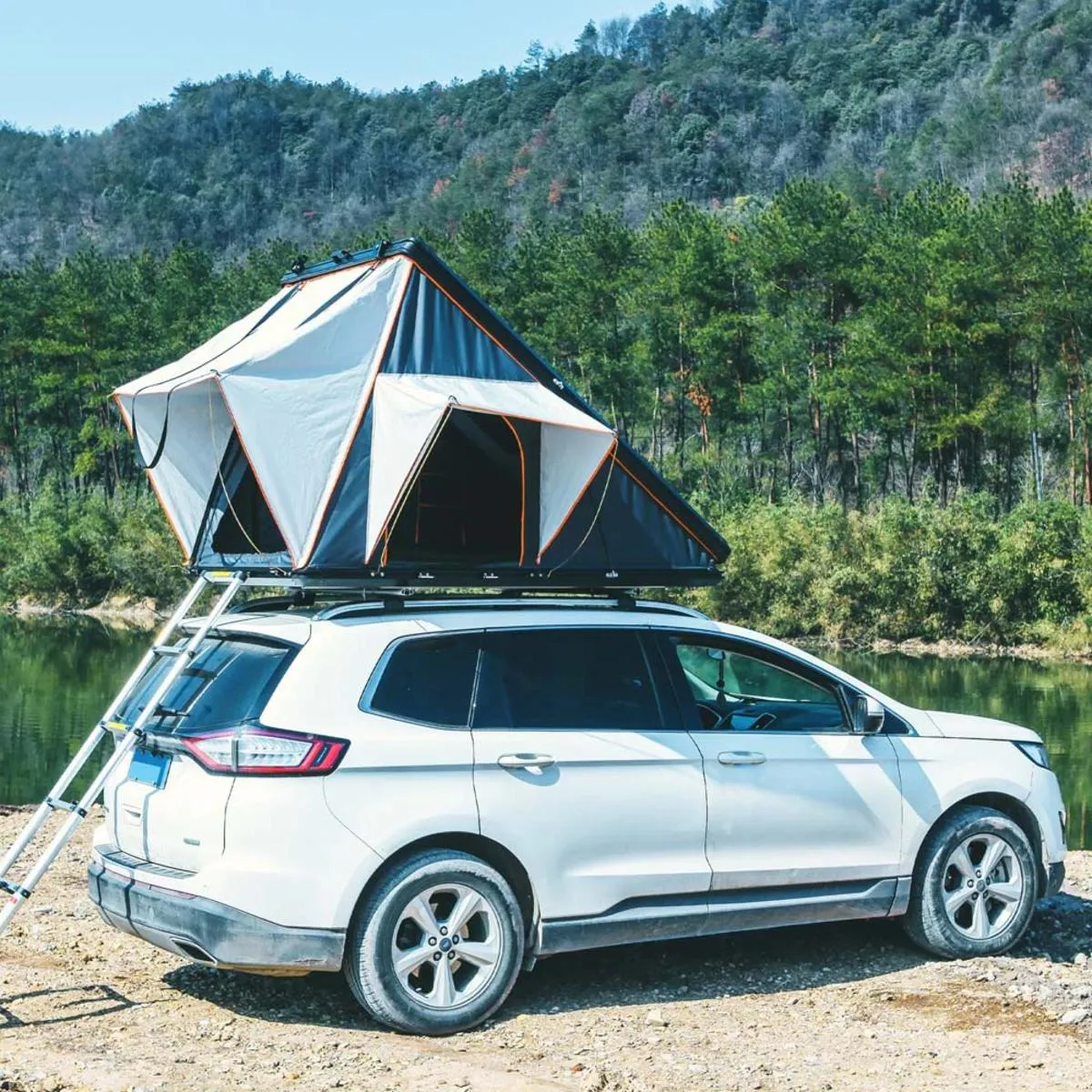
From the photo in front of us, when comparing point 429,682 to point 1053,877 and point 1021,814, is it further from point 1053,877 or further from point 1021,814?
point 1053,877

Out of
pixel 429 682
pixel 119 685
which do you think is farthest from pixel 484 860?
pixel 119 685

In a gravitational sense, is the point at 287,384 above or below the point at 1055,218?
below

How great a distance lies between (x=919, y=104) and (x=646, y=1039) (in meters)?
153

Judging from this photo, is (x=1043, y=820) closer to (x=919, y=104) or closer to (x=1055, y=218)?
(x=1055, y=218)

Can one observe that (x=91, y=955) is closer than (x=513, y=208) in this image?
Yes

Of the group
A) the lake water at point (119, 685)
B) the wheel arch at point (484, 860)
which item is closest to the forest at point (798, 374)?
the lake water at point (119, 685)

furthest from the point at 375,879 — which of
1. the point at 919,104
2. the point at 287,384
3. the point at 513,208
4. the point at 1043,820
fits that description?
the point at 919,104

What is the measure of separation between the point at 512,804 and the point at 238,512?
2561mm

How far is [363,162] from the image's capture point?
187 metres

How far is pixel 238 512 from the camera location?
786 centimetres

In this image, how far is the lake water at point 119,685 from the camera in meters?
16.7

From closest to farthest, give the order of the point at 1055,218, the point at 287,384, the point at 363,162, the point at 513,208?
1. the point at 287,384
2. the point at 1055,218
3. the point at 513,208
4. the point at 363,162

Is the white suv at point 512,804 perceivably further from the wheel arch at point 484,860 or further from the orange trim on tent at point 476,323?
the orange trim on tent at point 476,323

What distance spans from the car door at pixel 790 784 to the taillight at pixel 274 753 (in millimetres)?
1764
